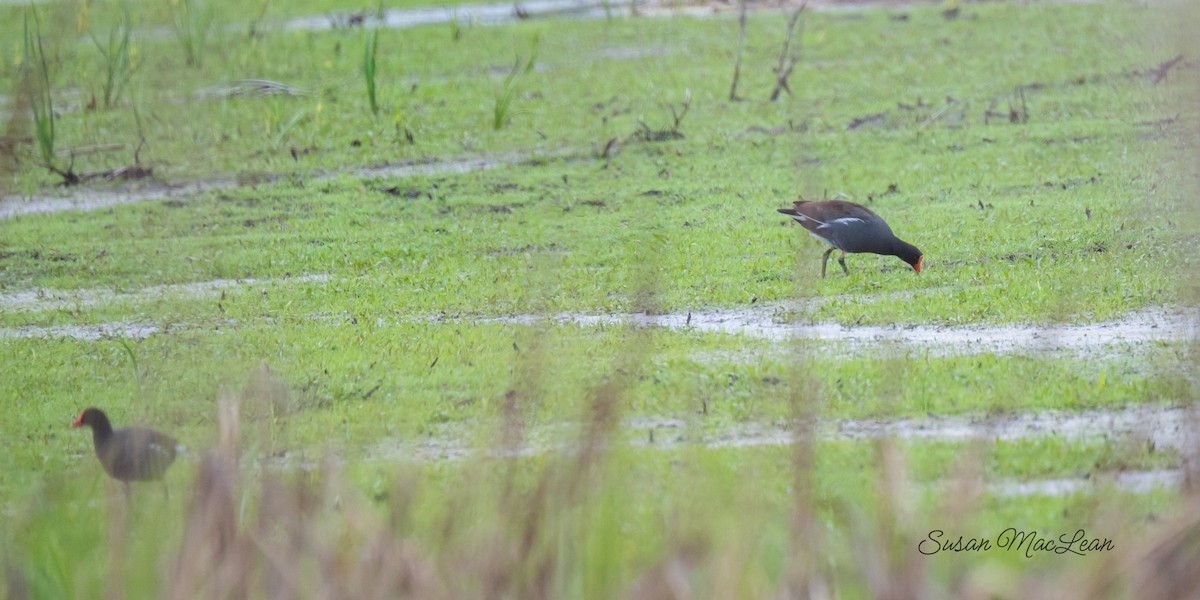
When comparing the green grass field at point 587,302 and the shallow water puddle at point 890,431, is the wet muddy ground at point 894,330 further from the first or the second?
the shallow water puddle at point 890,431

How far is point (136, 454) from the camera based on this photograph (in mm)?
5938

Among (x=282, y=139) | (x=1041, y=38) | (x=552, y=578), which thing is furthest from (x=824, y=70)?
(x=552, y=578)

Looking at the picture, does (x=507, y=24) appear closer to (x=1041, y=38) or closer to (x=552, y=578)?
(x=1041, y=38)

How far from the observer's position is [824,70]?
1744 centimetres

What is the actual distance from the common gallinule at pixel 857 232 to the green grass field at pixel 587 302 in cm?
26

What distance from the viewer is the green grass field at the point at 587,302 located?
3.92 metres

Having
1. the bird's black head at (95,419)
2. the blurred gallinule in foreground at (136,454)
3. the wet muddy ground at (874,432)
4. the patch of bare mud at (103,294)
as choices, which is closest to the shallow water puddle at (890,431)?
the wet muddy ground at (874,432)

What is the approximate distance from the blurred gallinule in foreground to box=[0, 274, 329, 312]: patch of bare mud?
4038mm

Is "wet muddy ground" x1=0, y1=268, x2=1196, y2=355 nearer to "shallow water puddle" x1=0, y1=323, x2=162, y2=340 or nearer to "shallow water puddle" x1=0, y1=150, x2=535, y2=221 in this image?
"shallow water puddle" x1=0, y1=323, x2=162, y2=340

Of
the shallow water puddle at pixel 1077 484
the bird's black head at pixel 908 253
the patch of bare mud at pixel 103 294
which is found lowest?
the patch of bare mud at pixel 103 294

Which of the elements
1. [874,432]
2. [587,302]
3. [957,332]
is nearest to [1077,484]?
[874,432]

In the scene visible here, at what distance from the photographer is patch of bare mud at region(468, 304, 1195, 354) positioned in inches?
325

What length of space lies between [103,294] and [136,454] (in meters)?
5.08

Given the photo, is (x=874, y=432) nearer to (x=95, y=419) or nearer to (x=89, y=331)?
(x=95, y=419)
